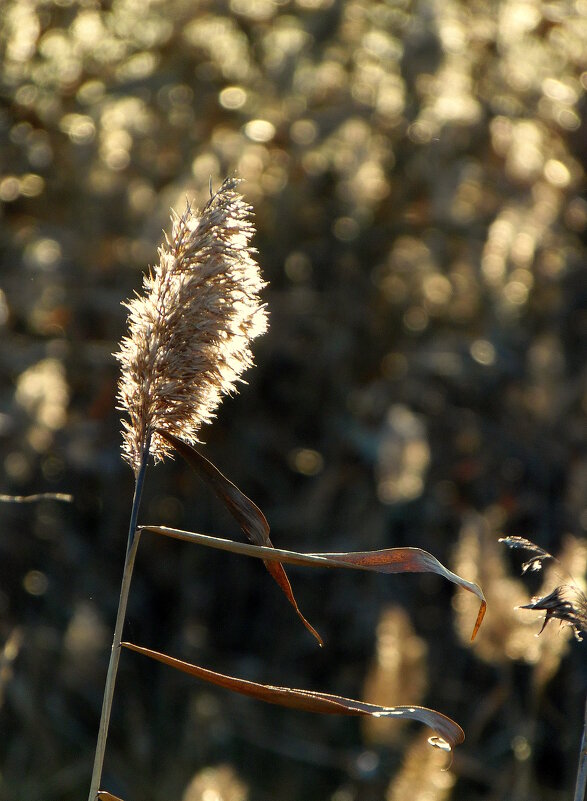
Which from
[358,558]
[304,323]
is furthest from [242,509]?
[304,323]

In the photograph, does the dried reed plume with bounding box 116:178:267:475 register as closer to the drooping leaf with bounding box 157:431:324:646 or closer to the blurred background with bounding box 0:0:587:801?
the drooping leaf with bounding box 157:431:324:646

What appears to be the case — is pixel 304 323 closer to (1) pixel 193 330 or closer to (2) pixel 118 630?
(1) pixel 193 330

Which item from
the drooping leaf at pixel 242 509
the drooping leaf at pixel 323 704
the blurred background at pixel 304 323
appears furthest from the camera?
the blurred background at pixel 304 323

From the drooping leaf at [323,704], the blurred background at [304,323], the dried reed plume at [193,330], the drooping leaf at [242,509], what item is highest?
the blurred background at [304,323]

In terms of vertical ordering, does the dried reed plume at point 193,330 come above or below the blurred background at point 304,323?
below

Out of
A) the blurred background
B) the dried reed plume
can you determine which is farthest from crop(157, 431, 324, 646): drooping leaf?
the blurred background

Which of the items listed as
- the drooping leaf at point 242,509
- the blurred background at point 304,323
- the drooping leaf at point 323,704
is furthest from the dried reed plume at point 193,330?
Result: the blurred background at point 304,323

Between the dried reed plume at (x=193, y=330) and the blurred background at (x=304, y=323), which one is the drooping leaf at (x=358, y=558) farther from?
the blurred background at (x=304, y=323)
